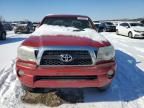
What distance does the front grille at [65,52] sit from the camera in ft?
15.8

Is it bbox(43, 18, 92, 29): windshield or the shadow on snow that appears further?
bbox(43, 18, 92, 29): windshield

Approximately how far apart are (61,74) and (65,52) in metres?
0.40

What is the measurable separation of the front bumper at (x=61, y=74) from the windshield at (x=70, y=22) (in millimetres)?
2490

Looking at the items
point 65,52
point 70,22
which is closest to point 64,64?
point 65,52

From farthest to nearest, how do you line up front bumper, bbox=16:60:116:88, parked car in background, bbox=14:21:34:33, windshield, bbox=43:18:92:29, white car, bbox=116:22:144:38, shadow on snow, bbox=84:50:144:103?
parked car in background, bbox=14:21:34:33 → white car, bbox=116:22:144:38 → windshield, bbox=43:18:92:29 → shadow on snow, bbox=84:50:144:103 → front bumper, bbox=16:60:116:88

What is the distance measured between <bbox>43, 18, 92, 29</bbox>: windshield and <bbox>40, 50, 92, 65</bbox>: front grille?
2362mm

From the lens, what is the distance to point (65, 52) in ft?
16.0

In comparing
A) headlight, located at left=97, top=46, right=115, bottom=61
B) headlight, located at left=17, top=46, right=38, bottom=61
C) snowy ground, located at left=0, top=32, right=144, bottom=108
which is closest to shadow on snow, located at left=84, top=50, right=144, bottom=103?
snowy ground, located at left=0, top=32, right=144, bottom=108

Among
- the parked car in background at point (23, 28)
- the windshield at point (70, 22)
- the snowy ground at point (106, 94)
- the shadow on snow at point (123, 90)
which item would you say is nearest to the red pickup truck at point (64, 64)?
the snowy ground at point (106, 94)

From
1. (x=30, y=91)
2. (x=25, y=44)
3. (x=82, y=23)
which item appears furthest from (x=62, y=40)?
(x=82, y=23)

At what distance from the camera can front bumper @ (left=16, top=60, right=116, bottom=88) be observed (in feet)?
15.7

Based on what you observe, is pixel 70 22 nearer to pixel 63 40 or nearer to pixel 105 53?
pixel 63 40

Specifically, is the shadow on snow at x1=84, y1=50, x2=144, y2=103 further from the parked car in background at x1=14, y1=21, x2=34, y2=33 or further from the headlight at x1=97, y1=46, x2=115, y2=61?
the parked car in background at x1=14, y1=21, x2=34, y2=33

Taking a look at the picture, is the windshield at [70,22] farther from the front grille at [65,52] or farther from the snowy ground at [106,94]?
the front grille at [65,52]
